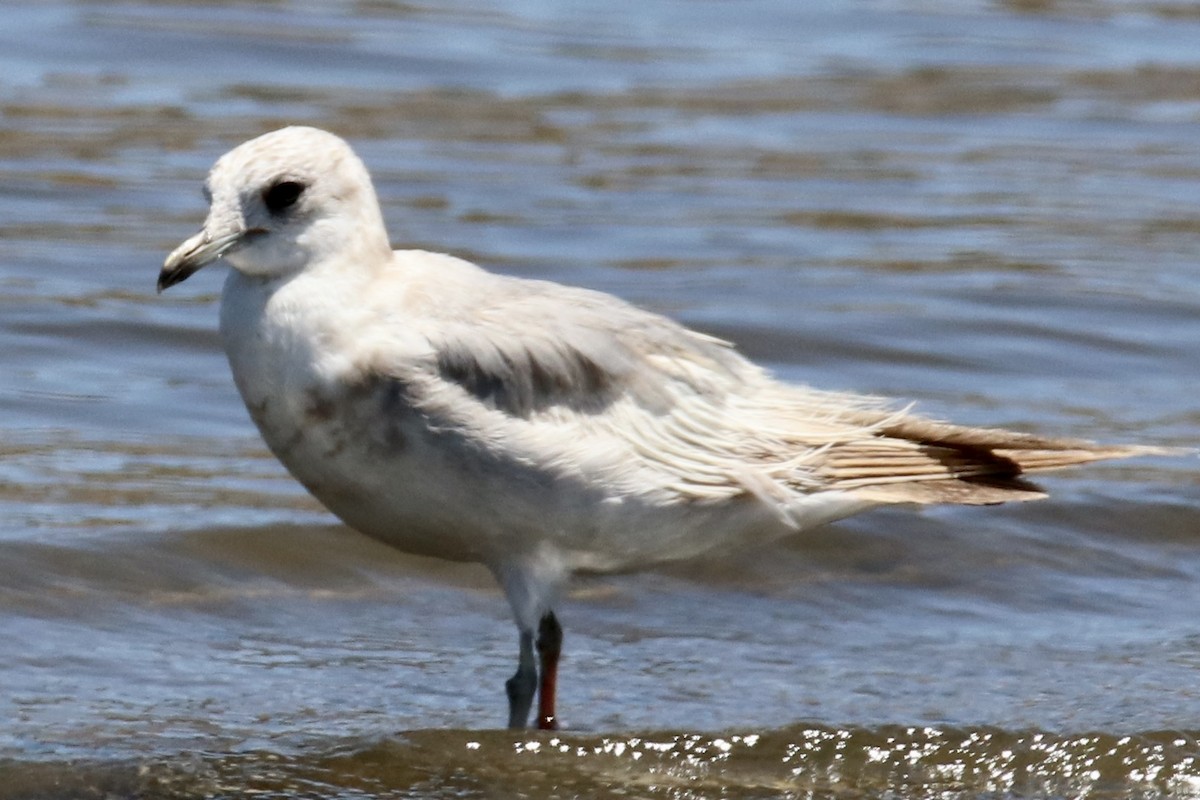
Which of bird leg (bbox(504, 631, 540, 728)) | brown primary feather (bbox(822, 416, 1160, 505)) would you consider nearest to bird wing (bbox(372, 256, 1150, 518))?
brown primary feather (bbox(822, 416, 1160, 505))

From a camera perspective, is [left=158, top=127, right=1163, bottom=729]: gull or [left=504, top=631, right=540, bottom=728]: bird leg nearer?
[left=158, top=127, right=1163, bottom=729]: gull

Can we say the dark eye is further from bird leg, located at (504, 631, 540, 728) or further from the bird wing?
bird leg, located at (504, 631, 540, 728)

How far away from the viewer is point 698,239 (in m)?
12.6

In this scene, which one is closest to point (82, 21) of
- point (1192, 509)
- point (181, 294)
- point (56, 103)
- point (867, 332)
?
point (56, 103)

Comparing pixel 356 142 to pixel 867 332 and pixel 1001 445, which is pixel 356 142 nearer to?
pixel 867 332

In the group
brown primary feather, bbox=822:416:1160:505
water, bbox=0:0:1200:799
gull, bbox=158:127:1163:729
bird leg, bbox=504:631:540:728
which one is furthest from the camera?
brown primary feather, bbox=822:416:1160:505

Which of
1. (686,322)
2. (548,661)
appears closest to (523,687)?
(548,661)

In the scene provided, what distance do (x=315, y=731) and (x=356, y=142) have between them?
26.5ft

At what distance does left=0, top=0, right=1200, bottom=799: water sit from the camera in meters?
6.36

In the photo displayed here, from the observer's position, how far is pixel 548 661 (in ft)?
21.6

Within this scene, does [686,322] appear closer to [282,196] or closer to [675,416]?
[675,416]

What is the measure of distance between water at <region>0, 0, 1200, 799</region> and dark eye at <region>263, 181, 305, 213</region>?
4.65ft

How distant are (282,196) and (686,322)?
5.14m

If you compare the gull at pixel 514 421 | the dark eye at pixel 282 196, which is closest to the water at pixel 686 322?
the gull at pixel 514 421
